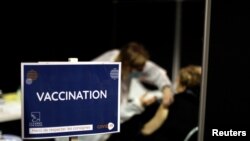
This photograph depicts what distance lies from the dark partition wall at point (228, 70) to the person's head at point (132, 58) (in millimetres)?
1049

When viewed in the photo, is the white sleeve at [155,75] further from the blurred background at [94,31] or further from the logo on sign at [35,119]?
the logo on sign at [35,119]

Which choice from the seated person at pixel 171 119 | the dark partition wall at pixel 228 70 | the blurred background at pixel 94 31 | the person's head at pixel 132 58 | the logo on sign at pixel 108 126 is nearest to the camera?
the logo on sign at pixel 108 126

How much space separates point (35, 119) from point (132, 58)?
137 centimetres

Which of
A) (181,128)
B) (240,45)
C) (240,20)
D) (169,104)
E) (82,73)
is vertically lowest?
(181,128)

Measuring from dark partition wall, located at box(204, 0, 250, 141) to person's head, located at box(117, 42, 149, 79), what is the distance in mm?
1049

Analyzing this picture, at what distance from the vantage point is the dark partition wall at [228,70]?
1535 mm

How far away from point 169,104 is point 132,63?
43cm

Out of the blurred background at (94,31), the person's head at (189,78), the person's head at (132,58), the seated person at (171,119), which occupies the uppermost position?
the blurred background at (94,31)

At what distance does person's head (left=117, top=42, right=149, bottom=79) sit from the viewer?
253 cm

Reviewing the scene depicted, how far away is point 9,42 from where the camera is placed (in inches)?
117

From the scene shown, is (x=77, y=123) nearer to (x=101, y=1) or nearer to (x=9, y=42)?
(x=9, y=42)

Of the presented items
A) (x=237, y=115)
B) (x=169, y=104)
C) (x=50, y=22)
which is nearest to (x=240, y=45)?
(x=237, y=115)

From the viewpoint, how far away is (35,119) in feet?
4.13

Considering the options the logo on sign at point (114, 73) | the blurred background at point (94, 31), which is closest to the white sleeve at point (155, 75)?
the blurred background at point (94, 31)
